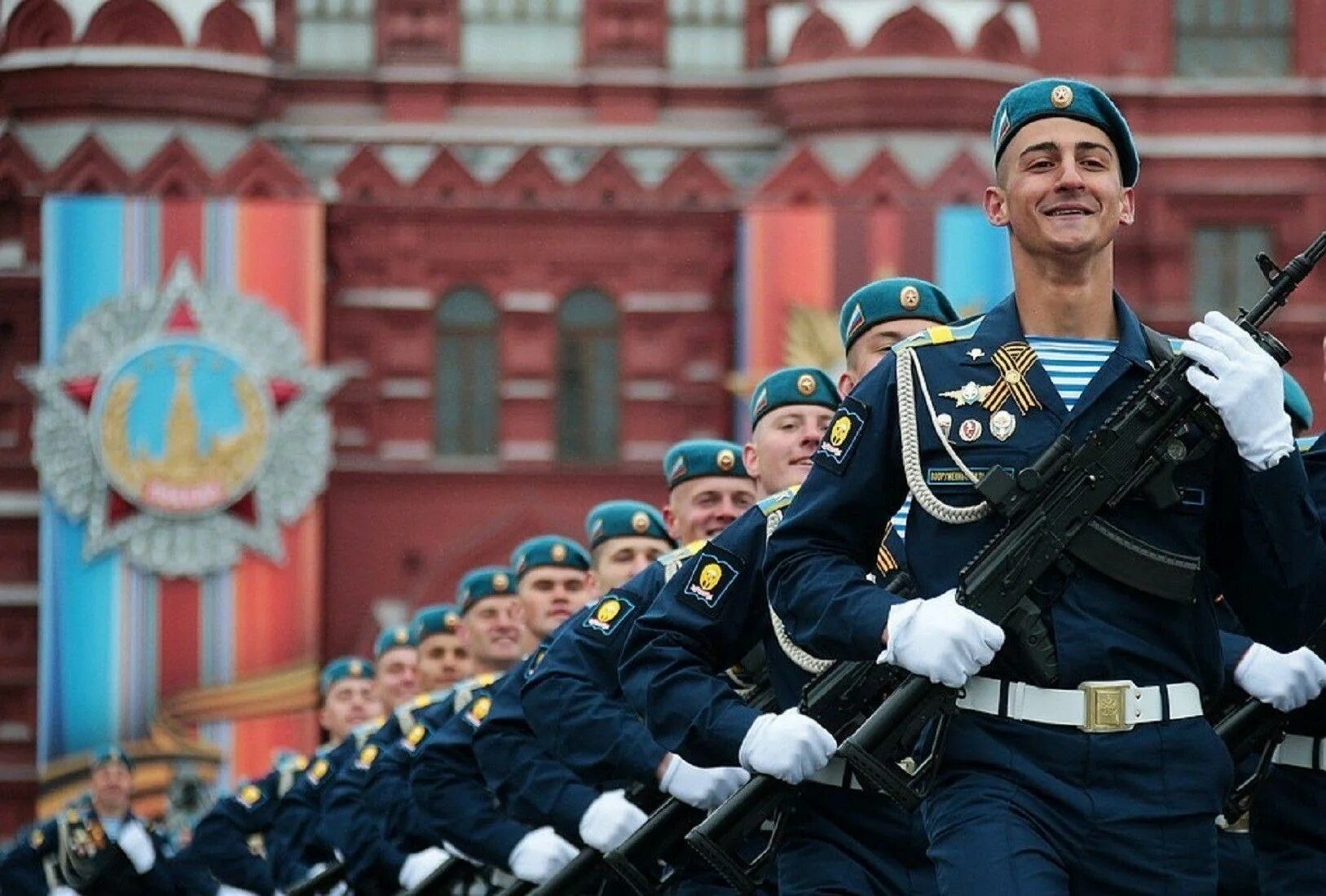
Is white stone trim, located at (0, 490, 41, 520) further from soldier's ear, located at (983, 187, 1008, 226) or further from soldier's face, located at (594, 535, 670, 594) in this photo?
soldier's ear, located at (983, 187, 1008, 226)

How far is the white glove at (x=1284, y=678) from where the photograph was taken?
719 cm

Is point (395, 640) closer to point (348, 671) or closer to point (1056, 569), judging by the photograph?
point (348, 671)

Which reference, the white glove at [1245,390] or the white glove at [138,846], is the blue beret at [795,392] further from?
the white glove at [138,846]

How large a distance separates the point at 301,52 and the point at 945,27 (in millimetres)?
6132

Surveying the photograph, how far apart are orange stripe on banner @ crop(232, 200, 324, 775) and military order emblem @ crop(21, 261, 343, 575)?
6.5 inches

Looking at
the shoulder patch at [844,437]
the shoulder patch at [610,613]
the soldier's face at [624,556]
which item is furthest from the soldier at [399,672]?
the shoulder patch at [844,437]

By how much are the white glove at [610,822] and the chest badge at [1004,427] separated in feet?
10.8

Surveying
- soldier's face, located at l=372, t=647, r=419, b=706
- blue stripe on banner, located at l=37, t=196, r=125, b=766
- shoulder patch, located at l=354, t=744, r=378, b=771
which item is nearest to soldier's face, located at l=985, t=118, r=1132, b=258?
shoulder patch, located at l=354, t=744, r=378, b=771

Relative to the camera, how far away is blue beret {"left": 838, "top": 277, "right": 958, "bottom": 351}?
807cm

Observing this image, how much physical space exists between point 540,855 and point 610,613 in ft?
4.80

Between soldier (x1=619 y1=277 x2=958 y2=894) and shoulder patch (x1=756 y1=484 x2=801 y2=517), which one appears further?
shoulder patch (x1=756 y1=484 x2=801 y2=517)

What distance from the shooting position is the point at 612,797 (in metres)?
9.21

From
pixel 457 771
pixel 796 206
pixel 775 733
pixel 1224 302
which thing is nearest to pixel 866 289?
pixel 775 733

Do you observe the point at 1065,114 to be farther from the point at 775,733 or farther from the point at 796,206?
the point at 796,206
